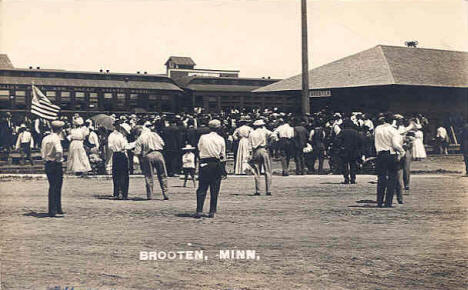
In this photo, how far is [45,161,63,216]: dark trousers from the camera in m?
9.14

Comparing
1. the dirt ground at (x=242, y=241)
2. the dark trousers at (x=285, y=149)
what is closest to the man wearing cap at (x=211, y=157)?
the dirt ground at (x=242, y=241)

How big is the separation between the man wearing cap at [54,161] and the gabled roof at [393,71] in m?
13.5

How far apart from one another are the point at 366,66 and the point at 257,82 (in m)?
11.7

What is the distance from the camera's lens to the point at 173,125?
15.1 m

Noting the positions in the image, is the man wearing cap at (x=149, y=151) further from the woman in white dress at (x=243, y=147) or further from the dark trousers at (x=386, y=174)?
the dark trousers at (x=386, y=174)

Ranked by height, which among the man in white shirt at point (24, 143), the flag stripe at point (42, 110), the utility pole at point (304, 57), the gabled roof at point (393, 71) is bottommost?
the man in white shirt at point (24, 143)

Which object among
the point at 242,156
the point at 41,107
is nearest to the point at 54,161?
the point at 41,107

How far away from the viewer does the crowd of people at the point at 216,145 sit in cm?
1050

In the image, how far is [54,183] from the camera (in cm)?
918

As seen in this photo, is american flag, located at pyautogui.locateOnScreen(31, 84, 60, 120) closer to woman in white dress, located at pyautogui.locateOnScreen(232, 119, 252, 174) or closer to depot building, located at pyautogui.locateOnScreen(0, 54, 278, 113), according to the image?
depot building, located at pyautogui.locateOnScreen(0, 54, 278, 113)

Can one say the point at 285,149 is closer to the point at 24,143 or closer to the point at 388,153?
the point at 388,153

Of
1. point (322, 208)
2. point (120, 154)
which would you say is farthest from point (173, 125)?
point (322, 208)

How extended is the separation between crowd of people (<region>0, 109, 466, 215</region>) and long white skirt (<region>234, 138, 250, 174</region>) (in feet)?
0.08

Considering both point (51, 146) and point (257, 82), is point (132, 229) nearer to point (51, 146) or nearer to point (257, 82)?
point (51, 146)
